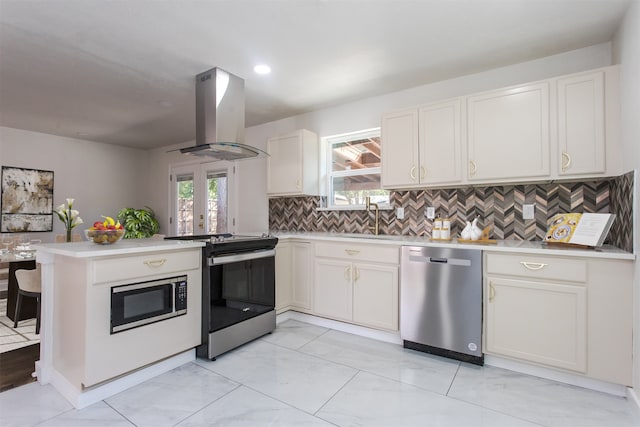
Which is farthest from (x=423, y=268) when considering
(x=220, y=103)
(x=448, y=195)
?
(x=220, y=103)

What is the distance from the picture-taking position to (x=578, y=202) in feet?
8.03

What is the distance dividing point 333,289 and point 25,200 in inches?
199

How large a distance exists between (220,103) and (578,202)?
312 cm

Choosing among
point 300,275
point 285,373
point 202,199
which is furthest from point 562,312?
point 202,199

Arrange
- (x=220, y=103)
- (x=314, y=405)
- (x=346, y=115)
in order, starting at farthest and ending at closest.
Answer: (x=346, y=115)
(x=220, y=103)
(x=314, y=405)

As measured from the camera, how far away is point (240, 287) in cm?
266

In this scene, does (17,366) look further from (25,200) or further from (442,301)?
(25,200)

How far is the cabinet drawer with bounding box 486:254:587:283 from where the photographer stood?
1.98 metres

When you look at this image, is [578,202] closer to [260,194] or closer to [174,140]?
[260,194]

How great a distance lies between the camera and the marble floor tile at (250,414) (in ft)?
5.42

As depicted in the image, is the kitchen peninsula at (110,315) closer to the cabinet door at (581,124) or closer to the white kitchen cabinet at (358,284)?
the white kitchen cabinet at (358,284)

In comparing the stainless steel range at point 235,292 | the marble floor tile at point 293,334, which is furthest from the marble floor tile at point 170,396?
the marble floor tile at point 293,334

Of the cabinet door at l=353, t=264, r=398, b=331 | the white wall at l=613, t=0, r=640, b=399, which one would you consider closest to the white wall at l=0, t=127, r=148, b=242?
the cabinet door at l=353, t=264, r=398, b=331

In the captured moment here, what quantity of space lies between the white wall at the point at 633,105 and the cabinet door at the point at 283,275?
2670 mm
